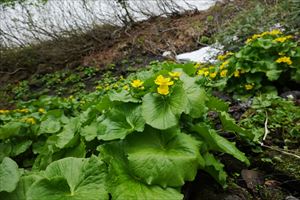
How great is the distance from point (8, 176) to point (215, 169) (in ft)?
Answer: 3.37

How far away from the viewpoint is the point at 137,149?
5.51 ft

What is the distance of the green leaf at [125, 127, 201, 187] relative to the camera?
4.98 feet

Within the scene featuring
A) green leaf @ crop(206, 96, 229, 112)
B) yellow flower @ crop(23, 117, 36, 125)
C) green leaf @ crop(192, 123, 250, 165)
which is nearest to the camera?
green leaf @ crop(192, 123, 250, 165)

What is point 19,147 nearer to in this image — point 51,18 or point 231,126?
point 231,126

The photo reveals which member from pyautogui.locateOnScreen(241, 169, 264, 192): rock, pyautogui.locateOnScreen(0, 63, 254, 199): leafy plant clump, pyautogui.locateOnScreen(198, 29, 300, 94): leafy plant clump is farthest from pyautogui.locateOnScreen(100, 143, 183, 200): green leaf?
pyautogui.locateOnScreen(198, 29, 300, 94): leafy plant clump

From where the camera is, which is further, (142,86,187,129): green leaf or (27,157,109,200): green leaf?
(142,86,187,129): green leaf

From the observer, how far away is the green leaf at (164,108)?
1667 millimetres

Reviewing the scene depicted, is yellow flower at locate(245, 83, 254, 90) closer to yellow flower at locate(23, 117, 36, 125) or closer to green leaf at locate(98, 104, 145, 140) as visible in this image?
green leaf at locate(98, 104, 145, 140)

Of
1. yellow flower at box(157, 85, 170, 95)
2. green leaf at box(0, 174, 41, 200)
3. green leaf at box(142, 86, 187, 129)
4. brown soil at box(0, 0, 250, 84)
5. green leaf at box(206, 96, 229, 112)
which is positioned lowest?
green leaf at box(206, 96, 229, 112)

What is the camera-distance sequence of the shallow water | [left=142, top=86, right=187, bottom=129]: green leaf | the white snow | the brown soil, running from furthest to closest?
the shallow water
the brown soil
the white snow
[left=142, top=86, right=187, bottom=129]: green leaf

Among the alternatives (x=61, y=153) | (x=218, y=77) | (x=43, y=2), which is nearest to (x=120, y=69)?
(x=43, y=2)

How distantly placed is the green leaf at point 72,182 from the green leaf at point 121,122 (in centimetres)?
20

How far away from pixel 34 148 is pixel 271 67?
2.46 m

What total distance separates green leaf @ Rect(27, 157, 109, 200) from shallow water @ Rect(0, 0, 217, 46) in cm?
796
